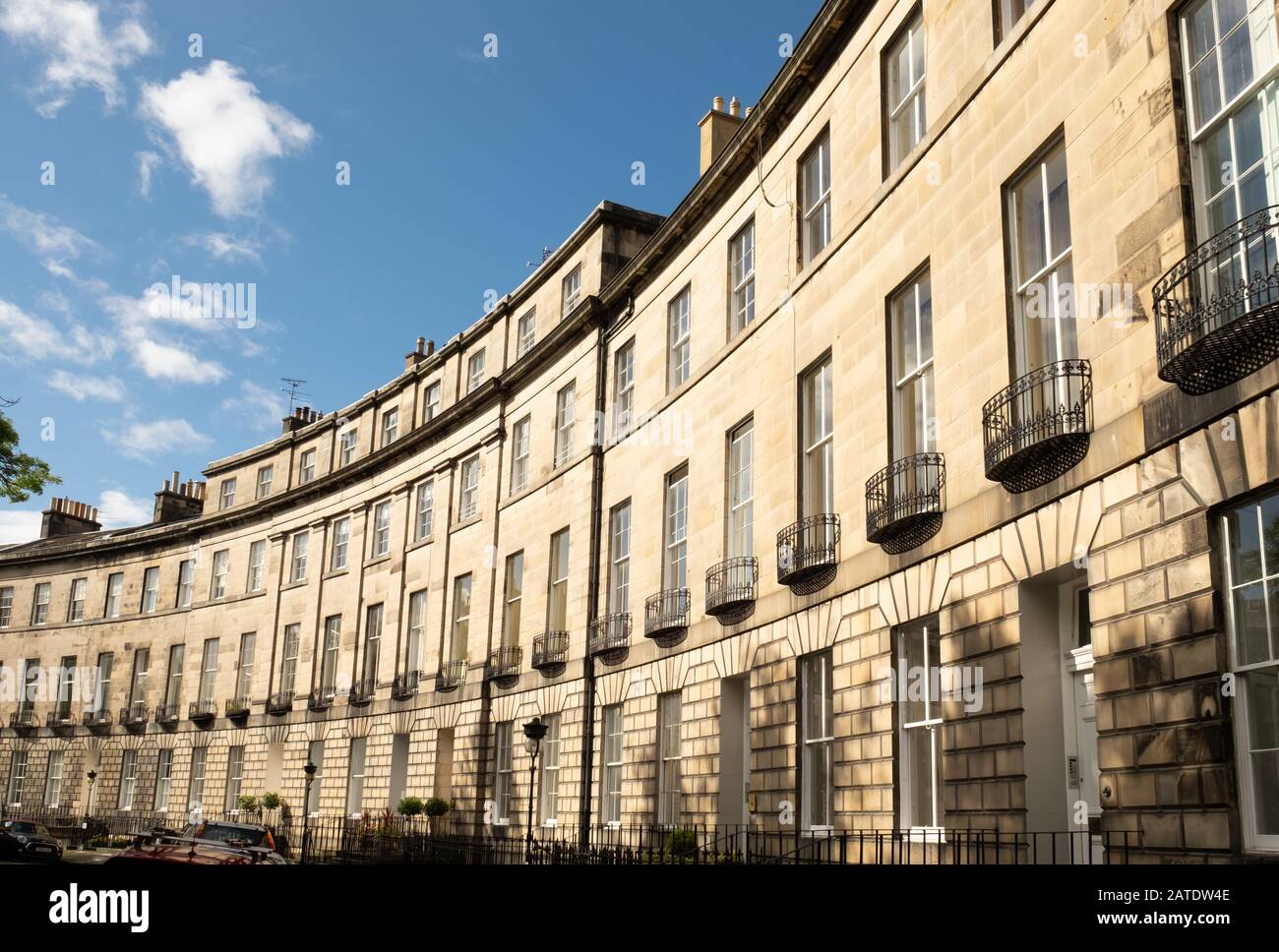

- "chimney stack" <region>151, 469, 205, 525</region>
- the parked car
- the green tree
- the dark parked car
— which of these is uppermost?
"chimney stack" <region>151, 469, 205, 525</region>

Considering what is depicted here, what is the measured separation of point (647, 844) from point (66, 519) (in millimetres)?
54328

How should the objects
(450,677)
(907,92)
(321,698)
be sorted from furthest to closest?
(321,698), (450,677), (907,92)

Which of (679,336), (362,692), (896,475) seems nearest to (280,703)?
(362,692)

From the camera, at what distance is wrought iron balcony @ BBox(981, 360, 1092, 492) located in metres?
11.4

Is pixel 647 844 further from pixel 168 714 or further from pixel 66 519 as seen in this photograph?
pixel 66 519

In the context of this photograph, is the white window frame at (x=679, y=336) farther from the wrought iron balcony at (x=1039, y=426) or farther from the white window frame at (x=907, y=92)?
the wrought iron balcony at (x=1039, y=426)

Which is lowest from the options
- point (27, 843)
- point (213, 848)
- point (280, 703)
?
point (27, 843)

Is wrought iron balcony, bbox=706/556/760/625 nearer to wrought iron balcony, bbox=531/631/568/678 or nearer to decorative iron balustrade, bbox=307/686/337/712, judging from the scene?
wrought iron balcony, bbox=531/631/568/678

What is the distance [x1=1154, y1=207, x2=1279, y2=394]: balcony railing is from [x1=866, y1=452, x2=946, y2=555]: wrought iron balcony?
4103mm

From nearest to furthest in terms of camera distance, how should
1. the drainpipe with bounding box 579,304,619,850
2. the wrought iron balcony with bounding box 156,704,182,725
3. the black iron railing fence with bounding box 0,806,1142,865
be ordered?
the black iron railing fence with bounding box 0,806,1142,865
the drainpipe with bounding box 579,304,619,850
the wrought iron balcony with bounding box 156,704,182,725

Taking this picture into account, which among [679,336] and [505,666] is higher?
[679,336]

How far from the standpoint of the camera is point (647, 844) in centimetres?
2198

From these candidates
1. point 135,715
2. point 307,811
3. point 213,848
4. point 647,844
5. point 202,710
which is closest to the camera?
point 213,848

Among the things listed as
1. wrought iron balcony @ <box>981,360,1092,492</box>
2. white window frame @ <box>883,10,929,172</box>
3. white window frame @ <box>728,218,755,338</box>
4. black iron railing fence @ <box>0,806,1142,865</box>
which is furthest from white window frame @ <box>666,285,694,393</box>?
wrought iron balcony @ <box>981,360,1092,492</box>
